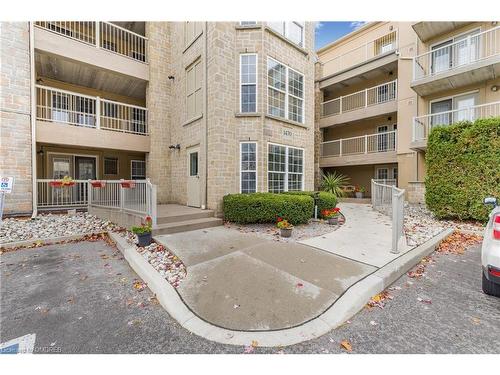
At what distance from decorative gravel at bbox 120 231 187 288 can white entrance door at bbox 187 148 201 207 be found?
324cm

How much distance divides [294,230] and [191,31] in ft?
30.7

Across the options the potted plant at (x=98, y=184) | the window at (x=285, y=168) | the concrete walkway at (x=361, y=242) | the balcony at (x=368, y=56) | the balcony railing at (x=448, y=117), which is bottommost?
the concrete walkway at (x=361, y=242)

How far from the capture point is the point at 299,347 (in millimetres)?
2332

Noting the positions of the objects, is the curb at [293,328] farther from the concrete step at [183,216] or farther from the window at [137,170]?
the window at [137,170]

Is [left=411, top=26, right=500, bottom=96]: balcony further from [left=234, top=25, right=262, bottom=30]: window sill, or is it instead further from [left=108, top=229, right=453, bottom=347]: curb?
[left=108, top=229, right=453, bottom=347]: curb

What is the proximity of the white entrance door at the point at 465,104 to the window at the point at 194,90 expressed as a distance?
12.2 meters

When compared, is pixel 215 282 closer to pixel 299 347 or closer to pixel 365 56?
pixel 299 347

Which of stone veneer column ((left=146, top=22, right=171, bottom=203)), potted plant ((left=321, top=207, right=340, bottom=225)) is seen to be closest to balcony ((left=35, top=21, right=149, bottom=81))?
stone veneer column ((left=146, top=22, right=171, bottom=203))

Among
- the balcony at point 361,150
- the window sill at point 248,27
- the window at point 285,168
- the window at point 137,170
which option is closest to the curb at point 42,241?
the window at point 285,168

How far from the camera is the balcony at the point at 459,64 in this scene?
31.7ft

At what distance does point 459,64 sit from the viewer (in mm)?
10781

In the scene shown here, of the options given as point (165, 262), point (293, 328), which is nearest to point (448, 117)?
point (293, 328)

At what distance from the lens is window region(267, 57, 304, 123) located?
29.6 feet

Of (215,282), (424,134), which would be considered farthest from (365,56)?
(215,282)
